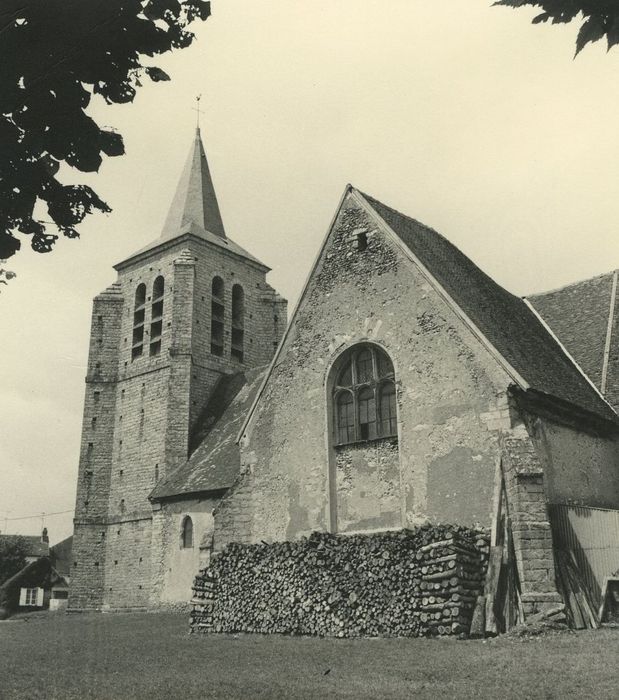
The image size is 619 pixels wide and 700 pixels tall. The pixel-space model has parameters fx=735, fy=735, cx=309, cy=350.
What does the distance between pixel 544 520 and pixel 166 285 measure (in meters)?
26.2

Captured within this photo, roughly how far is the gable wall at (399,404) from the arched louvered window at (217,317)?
17916 mm

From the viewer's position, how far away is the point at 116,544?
103 feet

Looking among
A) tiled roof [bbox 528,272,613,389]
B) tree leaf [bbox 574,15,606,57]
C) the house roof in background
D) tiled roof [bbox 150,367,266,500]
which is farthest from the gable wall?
the house roof in background

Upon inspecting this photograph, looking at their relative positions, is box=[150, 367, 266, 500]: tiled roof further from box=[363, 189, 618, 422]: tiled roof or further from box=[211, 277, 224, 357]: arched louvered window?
box=[363, 189, 618, 422]: tiled roof

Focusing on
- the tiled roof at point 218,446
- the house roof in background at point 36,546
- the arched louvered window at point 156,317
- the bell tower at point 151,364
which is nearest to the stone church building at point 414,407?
the tiled roof at point 218,446

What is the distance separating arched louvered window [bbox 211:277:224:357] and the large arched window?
18.9m

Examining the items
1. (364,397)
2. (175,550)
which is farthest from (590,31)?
(175,550)

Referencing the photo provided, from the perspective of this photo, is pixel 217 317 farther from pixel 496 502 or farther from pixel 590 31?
pixel 590 31

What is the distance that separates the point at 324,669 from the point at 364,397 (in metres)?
7.77

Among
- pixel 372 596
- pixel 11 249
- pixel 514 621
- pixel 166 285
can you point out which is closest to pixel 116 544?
pixel 166 285

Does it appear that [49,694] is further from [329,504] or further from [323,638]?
[329,504]

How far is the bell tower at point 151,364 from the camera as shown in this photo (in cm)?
3116

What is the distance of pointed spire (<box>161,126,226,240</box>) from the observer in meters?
38.4

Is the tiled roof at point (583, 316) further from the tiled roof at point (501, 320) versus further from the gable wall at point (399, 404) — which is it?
the gable wall at point (399, 404)
